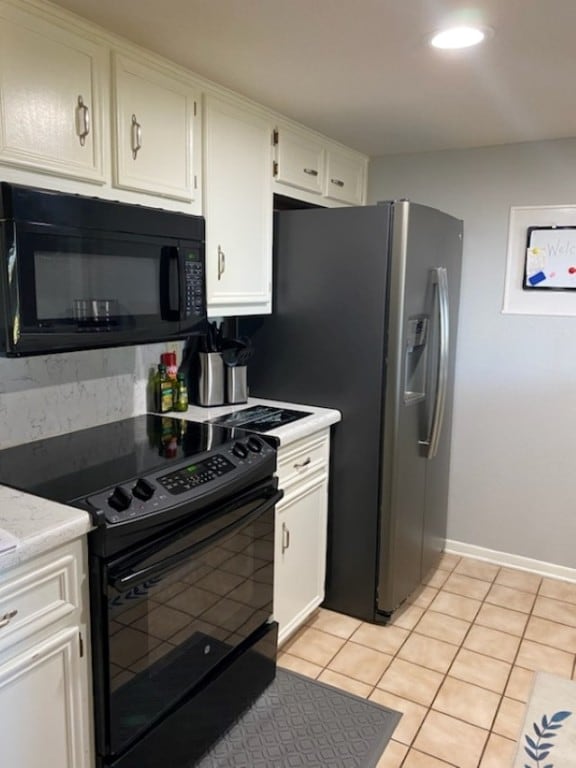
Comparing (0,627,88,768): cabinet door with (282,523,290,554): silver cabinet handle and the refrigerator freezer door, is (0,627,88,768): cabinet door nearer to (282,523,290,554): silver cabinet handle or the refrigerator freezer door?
(282,523,290,554): silver cabinet handle

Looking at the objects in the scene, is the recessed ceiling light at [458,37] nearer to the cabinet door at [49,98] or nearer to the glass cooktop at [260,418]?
the cabinet door at [49,98]

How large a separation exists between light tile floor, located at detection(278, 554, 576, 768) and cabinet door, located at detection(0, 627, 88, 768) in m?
0.98

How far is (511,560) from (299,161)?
7.51 ft

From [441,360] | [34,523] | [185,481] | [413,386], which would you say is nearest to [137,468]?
[185,481]

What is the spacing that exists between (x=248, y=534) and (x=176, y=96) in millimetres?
1452

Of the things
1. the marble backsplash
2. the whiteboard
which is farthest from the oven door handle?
the whiteboard

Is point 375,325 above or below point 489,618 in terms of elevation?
above

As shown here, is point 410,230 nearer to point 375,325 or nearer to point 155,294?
point 375,325

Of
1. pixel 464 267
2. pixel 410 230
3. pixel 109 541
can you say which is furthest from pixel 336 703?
pixel 464 267

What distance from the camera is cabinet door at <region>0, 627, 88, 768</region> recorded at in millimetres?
1277

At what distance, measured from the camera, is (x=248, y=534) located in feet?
6.47

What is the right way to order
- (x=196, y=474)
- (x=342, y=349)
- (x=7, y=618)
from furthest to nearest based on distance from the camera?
(x=342, y=349), (x=196, y=474), (x=7, y=618)

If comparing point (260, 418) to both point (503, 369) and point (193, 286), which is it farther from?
point (503, 369)

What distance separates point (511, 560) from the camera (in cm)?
318
